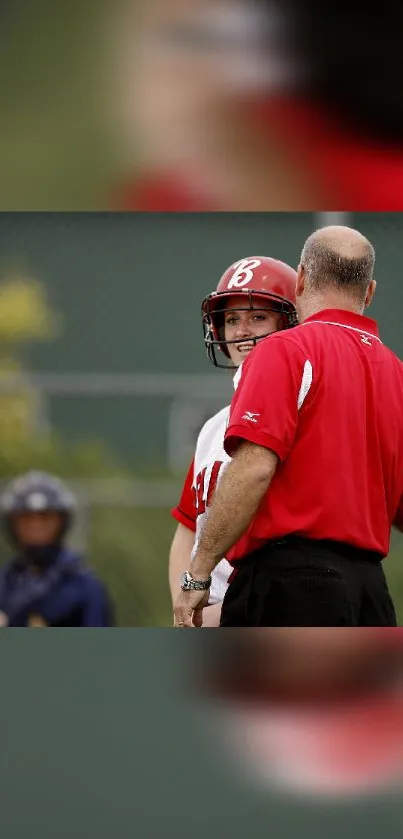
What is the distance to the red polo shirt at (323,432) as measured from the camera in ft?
5.48

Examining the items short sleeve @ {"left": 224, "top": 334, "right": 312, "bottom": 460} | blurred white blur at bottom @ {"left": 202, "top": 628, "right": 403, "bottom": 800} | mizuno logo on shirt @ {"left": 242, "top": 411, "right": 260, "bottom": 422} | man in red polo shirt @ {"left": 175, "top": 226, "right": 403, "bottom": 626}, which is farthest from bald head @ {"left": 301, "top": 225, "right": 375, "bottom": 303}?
blurred white blur at bottom @ {"left": 202, "top": 628, "right": 403, "bottom": 800}

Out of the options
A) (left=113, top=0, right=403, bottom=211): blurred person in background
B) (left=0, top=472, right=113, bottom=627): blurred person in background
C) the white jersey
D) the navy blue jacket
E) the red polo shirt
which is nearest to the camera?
(left=113, top=0, right=403, bottom=211): blurred person in background

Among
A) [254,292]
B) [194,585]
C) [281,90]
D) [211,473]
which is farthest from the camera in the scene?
[254,292]

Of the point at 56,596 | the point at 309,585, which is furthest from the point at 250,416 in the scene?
the point at 56,596

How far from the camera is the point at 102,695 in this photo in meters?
0.76

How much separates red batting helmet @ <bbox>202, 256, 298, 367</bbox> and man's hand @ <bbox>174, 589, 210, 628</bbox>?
32.4 inches

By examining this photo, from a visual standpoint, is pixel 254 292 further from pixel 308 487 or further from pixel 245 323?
pixel 308 487

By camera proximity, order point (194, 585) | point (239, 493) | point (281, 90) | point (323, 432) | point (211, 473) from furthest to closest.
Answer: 1. point (211, 473)
2. point (194, 585)
3. point (239, 493)
4. point (323, 432)
5. point (281, 90)

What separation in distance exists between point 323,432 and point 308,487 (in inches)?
4.0

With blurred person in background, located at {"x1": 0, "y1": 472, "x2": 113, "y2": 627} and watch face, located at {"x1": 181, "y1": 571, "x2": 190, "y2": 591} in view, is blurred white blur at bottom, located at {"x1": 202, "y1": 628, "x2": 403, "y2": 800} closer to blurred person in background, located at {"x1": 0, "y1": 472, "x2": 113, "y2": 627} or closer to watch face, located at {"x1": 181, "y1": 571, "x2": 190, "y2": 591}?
watch face, located at {"x1": 181, "y1": 571, "x2": 190, "y2": 591}

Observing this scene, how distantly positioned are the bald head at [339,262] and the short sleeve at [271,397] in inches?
7.2

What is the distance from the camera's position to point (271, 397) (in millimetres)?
1805

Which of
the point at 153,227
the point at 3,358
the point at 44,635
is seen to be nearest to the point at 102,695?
the point at 44,635

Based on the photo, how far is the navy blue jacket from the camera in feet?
13.8
